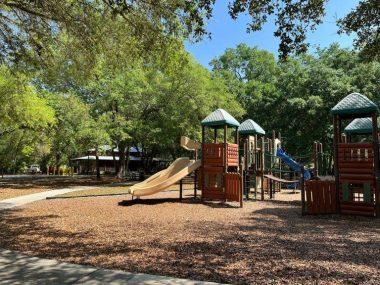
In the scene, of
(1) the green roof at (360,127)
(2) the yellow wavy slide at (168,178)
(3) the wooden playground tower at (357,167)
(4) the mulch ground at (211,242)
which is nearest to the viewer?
(4) the mulch ground at (211,242)

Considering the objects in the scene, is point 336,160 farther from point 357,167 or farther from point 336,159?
point 357,167

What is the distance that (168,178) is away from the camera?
55.5ft

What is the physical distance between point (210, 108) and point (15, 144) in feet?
59.3

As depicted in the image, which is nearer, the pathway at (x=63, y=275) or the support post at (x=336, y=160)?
the pathway at (x=63, y=275)

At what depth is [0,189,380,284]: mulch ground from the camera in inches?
240

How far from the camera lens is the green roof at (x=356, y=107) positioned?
42.6ft

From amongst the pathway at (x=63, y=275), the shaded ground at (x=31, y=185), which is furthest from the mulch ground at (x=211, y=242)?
the shaded ground at (x=31, y=185)

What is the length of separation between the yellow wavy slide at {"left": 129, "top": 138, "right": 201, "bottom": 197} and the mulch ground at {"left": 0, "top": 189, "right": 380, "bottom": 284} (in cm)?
253

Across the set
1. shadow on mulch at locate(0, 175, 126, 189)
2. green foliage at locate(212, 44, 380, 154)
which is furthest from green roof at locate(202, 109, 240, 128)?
green foliage at locate(212, 44, 380, 154)

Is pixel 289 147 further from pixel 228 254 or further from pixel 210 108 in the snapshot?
pixel 228 254

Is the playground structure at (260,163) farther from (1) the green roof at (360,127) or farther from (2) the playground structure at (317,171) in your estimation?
(1) the green roof at (360,127)

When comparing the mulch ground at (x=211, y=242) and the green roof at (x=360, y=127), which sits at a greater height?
the green roof at (x=360, y=127)

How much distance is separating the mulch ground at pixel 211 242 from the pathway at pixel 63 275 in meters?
0.30

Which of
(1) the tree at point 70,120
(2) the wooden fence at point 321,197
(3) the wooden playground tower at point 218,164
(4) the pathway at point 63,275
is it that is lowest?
(4) the pathway at point 63,275
